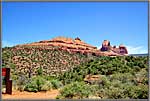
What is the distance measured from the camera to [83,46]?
8195mm

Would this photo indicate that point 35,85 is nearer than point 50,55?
Yes

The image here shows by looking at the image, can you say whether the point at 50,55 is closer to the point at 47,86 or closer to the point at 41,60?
the point at 41,60

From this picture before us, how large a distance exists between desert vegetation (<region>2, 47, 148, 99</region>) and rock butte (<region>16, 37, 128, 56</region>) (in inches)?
4.3

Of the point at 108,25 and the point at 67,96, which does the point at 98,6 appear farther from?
the point at 67,96

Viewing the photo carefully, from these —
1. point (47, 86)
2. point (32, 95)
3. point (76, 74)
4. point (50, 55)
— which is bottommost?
point (32, 95)

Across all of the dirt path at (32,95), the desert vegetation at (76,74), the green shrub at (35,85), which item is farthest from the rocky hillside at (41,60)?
the dirt path at (32,95)

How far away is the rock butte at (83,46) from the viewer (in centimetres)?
812

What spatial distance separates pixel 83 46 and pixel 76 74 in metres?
0.61

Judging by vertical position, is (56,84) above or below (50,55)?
below

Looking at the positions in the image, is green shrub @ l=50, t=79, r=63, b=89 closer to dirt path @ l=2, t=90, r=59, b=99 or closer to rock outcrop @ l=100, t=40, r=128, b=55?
dirt path @ l=2, t=90, r=59, b=99

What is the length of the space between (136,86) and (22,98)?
7.95ft

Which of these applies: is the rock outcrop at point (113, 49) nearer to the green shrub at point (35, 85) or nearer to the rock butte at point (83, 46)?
the rock butte at point (83, 46)

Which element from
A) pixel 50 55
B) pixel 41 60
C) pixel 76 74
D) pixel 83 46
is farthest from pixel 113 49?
pixel 41 60

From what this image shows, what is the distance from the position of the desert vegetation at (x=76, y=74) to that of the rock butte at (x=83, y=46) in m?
0.11
